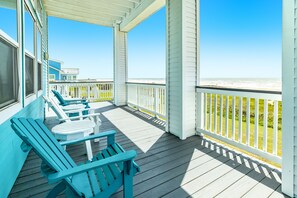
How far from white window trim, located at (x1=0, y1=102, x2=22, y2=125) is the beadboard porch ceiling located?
3.81 metres

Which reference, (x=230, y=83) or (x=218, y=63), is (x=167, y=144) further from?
(x=218, y=63)

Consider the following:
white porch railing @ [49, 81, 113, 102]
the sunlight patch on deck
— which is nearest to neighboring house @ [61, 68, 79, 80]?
white porch railing @ [49, 81, 113, 102]

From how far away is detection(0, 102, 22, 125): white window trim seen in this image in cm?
143

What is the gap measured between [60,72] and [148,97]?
546 inches

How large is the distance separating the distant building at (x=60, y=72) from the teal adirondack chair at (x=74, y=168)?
49.0 ft

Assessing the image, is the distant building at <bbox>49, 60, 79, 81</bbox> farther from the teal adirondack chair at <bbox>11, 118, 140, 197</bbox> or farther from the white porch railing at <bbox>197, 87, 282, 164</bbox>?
the teal adirondack chair at <bbox>11, 118, 140, 197</bbox>

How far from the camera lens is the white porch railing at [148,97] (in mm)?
4844

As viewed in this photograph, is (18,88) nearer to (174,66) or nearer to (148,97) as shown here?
(174,66)

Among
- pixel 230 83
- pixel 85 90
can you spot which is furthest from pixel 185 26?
pixel 85 90

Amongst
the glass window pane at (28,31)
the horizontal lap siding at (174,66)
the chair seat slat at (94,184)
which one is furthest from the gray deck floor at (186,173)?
the glass window pane at (28,31)

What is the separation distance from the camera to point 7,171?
5.42 ft

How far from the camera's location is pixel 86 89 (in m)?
8.33

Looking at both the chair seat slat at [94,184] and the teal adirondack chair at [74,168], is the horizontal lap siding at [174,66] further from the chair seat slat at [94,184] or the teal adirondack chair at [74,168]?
the chair seat slat at [94,184]

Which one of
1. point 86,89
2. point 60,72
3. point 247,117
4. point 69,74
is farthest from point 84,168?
point 69,74
